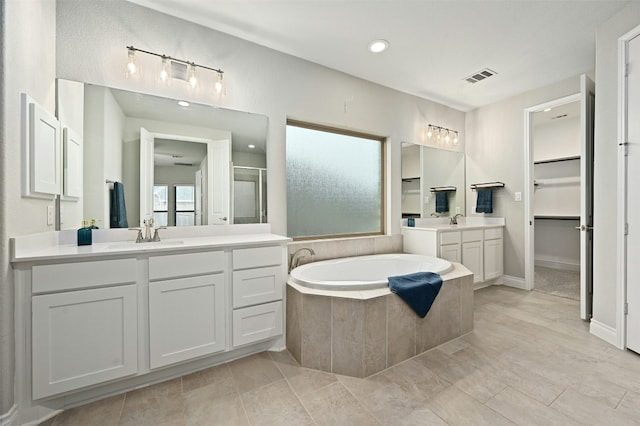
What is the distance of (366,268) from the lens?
2957 mm

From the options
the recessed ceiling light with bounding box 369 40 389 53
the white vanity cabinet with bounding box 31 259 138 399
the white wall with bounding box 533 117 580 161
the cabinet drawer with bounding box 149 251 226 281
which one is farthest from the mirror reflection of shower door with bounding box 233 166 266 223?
the white wall with bounding box 533 117 580 161

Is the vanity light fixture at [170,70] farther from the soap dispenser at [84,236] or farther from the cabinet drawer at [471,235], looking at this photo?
the cabinet drawer at [471,235]

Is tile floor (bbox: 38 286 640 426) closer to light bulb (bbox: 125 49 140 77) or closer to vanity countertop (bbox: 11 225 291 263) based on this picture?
vanity countertop (bbox: 11 225 291 263)

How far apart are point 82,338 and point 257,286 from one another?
1.00m

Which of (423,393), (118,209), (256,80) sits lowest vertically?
(423,393)

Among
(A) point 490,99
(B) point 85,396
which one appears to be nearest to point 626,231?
(A) point 490,99

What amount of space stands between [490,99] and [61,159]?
4727 mm

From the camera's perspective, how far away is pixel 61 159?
177cm

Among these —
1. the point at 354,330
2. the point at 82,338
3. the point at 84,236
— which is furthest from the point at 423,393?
the point at 84,236

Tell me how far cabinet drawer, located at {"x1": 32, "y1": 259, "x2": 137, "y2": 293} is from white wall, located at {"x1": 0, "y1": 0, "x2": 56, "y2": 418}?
121mm

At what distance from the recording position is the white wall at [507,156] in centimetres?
361

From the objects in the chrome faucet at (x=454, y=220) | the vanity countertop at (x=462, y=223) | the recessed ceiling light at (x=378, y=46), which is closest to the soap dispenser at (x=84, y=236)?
the recessed ceiling light at (x=378, y=46)

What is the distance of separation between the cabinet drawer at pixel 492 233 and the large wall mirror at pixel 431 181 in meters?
0.55

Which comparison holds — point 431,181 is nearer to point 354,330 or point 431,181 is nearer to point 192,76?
point 354,330
